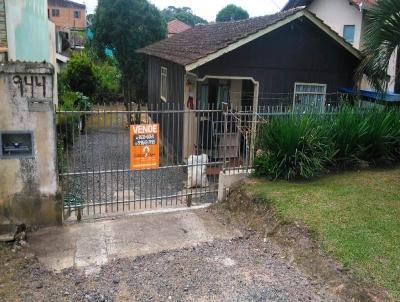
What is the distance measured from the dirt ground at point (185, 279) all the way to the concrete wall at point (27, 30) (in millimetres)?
4790

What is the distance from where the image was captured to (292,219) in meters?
6.04

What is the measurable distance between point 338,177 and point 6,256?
585cm

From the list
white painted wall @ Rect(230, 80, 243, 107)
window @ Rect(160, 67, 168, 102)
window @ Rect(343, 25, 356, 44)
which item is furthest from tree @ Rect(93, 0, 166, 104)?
window @ Rect(343, 25, 356, 44)

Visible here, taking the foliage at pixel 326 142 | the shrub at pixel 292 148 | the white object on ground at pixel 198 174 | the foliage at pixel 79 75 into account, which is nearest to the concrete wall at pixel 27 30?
the white object on ground at pixel 198 174

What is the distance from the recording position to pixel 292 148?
7.48 meters

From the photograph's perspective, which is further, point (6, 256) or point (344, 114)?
point (344, 114)

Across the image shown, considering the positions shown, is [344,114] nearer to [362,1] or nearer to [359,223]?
[359,223]

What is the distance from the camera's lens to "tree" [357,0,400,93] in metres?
8.07

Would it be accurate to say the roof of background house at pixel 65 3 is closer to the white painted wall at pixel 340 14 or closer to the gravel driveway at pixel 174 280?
the white painted wall at pixel 340 14

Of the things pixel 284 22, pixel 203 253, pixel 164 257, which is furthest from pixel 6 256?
pixel 284 22

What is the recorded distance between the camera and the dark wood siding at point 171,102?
38.8 feet

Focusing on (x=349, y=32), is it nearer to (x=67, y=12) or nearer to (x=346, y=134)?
(x=346, y=134)

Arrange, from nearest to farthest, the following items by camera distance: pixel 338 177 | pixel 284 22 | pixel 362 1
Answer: pixel 338 177
pixel 284 22
pixel 362 1

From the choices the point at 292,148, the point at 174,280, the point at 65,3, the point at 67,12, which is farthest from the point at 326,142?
the point at 67,12
